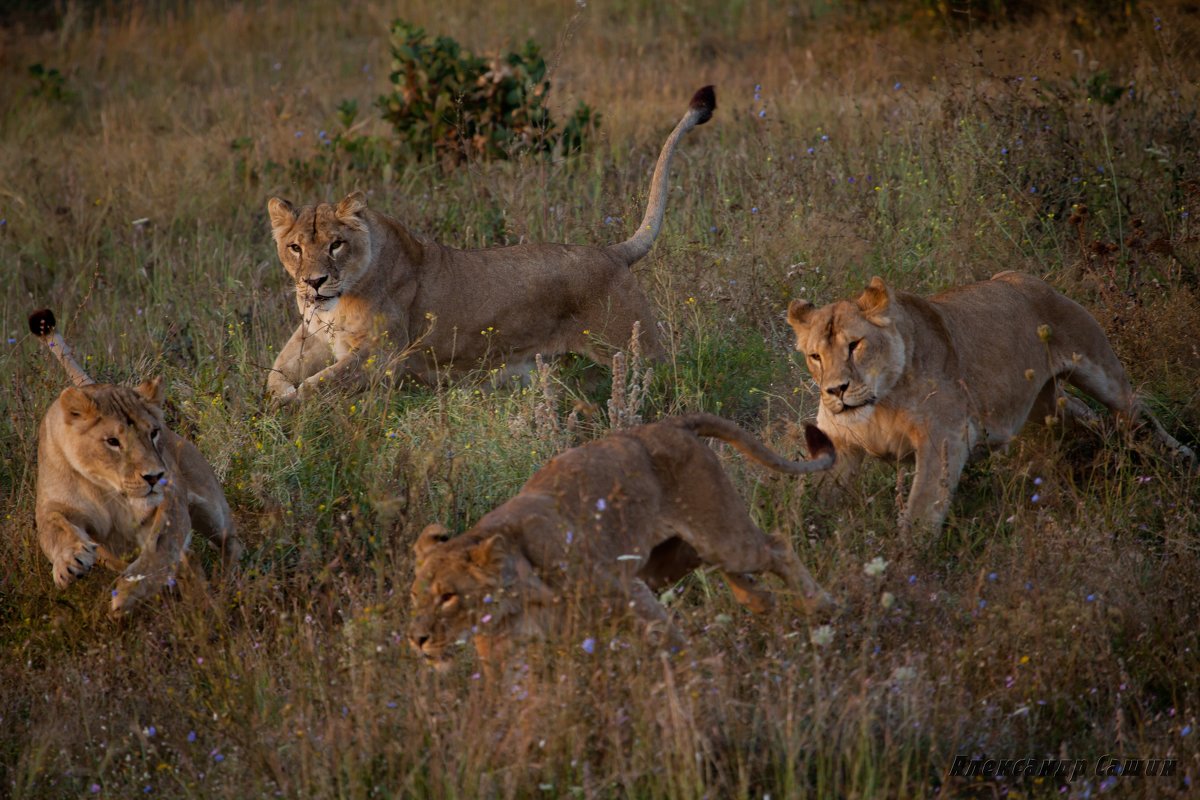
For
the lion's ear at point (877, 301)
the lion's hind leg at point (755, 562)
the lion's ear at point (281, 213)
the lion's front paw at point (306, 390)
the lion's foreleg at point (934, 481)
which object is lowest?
the lion's front paw at point (306, 390)

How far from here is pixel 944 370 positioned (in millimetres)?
5988

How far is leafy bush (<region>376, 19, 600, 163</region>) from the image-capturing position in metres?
10.1

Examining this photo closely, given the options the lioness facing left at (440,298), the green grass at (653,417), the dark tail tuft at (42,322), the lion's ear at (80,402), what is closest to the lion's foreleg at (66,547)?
the green grass at (653,417)

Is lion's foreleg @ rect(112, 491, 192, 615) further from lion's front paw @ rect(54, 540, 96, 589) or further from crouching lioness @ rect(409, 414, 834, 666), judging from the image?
crouching lioness @ rect(409, 414, 834, 666)

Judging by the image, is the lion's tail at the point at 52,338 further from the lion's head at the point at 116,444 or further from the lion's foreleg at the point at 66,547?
the lion's foreleg at the point at 66,547

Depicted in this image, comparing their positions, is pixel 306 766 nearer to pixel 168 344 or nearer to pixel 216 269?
pixel 168 344

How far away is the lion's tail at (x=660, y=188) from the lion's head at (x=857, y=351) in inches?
83.3

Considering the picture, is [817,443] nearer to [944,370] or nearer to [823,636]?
[823,636]

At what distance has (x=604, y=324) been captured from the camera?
7.53m

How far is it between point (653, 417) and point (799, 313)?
1.25 meters

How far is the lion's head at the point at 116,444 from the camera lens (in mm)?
5105

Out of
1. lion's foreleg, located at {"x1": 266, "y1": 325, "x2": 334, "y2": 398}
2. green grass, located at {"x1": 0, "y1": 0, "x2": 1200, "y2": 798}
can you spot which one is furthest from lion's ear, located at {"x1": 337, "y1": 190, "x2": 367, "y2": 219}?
green grass, located at {"x1": 0, "y1": 0, "x2": 1200, "y2": 798}

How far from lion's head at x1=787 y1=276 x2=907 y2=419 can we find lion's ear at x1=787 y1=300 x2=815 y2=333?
2.5 inches

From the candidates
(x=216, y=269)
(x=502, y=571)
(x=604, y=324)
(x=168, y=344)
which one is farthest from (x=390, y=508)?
(x=216, y=269)
